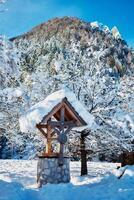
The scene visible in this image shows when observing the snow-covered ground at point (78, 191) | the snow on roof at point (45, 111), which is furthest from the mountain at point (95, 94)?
the snow-covered ground at point (78, 191)

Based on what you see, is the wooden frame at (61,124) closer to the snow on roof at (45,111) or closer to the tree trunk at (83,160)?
the snow on roof at (45,111)

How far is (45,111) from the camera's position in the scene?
57.7 ft

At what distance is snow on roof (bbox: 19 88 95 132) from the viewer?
1751 centimetres

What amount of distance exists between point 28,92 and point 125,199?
540 inches

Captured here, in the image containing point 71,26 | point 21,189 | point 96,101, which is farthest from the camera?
point 71,26

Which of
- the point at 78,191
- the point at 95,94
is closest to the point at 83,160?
the point at 95,94

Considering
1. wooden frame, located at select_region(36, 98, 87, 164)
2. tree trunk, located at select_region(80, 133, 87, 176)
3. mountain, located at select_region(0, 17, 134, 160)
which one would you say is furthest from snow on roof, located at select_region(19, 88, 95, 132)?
tree trunk, located at select_region(80, 133, 87, 176)

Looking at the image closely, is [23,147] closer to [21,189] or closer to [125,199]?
[21,189]

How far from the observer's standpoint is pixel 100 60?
25875 mm

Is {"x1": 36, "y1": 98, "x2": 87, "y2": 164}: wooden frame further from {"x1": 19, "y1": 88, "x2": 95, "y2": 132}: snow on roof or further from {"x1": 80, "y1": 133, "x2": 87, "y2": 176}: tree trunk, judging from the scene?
{"x1": 80, "y1": 133, "x2": 87, "y2": 176}: tree trunk

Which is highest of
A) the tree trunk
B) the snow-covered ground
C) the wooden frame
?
the wooden frame

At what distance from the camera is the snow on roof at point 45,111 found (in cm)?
1751

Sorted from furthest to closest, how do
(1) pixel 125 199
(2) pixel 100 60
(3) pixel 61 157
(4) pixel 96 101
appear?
(2) pixel 100 60 → (4) pixel 96 101 → (3) pixel 61 157 → (1) pixel 125 199

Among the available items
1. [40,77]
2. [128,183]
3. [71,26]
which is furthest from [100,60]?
[71,26]
